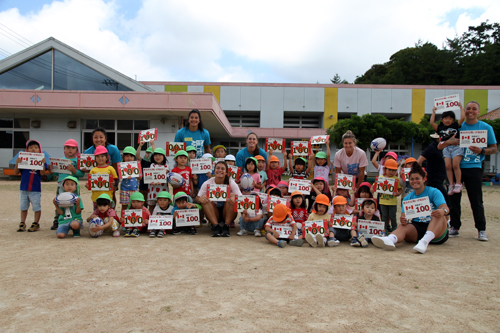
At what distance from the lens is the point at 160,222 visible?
5520 millimetres

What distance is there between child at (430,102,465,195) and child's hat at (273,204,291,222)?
9.23ft

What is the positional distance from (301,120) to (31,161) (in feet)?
107

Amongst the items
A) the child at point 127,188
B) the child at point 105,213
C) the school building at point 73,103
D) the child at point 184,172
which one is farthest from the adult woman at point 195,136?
the school building at point 73,103

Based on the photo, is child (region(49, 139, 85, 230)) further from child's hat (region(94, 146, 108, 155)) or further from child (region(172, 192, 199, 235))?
child (region(172, 192, 199, 235))

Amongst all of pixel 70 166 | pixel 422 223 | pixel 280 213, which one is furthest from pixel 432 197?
pixel 70 166

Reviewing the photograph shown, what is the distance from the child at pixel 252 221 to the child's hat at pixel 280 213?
0.51 m

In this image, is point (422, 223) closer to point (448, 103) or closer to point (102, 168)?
point (448, 103)

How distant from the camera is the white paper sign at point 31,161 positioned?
5698 mm

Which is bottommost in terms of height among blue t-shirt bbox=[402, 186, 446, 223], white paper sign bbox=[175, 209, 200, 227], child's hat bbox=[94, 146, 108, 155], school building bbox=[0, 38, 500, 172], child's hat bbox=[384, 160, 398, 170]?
white paper sign bbox=[175, 209, 200, 227]

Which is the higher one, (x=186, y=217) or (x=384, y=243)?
(x=186, y=217)

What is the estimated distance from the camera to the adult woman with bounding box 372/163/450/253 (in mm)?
4693

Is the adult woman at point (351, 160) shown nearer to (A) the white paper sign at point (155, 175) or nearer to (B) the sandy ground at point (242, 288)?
(B) the sandy ground at point (242, 288)

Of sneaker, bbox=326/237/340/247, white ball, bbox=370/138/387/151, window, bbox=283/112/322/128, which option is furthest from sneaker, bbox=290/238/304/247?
window, bbox=283/112/322/128

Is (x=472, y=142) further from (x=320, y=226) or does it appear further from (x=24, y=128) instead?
(x=24, y=128)
